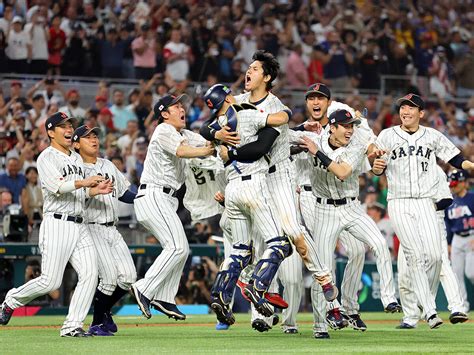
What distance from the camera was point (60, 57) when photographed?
19.9 metres

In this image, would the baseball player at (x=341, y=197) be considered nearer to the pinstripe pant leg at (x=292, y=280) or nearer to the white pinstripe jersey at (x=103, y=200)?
the pinstripe pant leg at (x=292, y=280)

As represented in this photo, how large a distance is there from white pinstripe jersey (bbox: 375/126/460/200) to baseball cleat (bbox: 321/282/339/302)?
83.8 inches

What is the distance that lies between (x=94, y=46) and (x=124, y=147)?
107 inches

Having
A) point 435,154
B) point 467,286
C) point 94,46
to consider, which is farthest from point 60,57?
point 435,154

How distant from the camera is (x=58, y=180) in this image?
10.4 meters

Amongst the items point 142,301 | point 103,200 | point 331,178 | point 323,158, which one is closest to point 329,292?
point 323,158

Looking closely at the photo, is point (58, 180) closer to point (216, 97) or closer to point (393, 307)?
point (216, 97)

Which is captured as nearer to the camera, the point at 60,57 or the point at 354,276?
the point at 354,276

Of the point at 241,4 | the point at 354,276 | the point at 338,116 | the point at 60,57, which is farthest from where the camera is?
the point at 241,4

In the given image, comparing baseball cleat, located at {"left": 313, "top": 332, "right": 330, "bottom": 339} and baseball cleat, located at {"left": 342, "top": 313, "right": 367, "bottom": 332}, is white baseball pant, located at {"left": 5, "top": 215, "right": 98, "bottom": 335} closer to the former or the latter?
baseball cleat, located at {"left": 313, "top": 332, "right": 330, "bottom": 339}

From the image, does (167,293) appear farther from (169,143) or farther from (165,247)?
(169,143)

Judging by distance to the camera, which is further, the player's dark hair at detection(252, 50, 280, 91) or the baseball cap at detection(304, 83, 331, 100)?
the baseball cap at detection(304, 83, 331, 100)

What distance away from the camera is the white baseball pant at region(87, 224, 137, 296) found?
1109 centimetres

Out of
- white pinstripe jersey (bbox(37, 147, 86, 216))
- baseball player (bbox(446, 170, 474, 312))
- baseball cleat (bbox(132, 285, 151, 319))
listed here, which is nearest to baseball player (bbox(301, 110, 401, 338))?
baseball cleat (bbox(132, 285, 151, 319))
